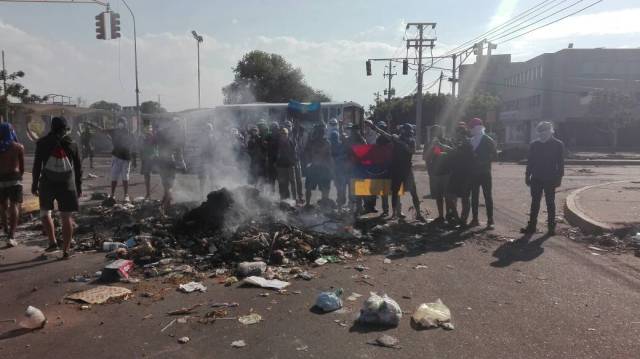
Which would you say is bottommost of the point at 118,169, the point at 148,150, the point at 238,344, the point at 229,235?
the point at 238,344

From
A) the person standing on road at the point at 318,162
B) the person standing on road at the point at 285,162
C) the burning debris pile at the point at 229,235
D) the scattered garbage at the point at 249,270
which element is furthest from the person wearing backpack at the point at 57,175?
the person standing on road at the point at 318,162

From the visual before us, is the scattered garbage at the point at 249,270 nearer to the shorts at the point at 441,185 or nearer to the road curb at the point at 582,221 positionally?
the shorts at the point at 441,185

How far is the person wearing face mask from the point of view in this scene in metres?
7.52

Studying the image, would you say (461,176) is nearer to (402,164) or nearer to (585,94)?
(402,164)

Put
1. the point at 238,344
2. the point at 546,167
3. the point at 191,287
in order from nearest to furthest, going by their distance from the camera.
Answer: the point at 238,344, the point at 191,287, the point at 546,167

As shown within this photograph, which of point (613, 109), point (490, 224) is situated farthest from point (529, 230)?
point (613, 109)

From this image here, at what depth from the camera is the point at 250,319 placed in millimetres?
4207

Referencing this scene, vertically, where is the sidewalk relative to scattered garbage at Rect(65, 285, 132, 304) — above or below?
above

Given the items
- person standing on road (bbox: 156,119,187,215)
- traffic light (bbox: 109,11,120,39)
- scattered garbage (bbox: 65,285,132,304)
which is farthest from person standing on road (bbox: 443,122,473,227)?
traffic light (bbox: 109,11,120,39)

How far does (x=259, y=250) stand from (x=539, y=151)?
15.0 feet

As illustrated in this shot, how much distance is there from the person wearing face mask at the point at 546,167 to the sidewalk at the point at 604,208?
91 cm

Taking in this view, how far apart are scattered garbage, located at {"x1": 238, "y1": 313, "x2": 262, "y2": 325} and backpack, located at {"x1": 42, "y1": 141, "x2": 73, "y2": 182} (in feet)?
11.0

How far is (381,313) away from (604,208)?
7.37 meters

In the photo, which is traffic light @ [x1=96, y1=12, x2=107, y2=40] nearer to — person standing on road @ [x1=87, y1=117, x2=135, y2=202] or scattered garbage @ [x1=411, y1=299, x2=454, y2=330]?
person standing on road @ [x1=87, y1=117, x2=135, y2=202]
